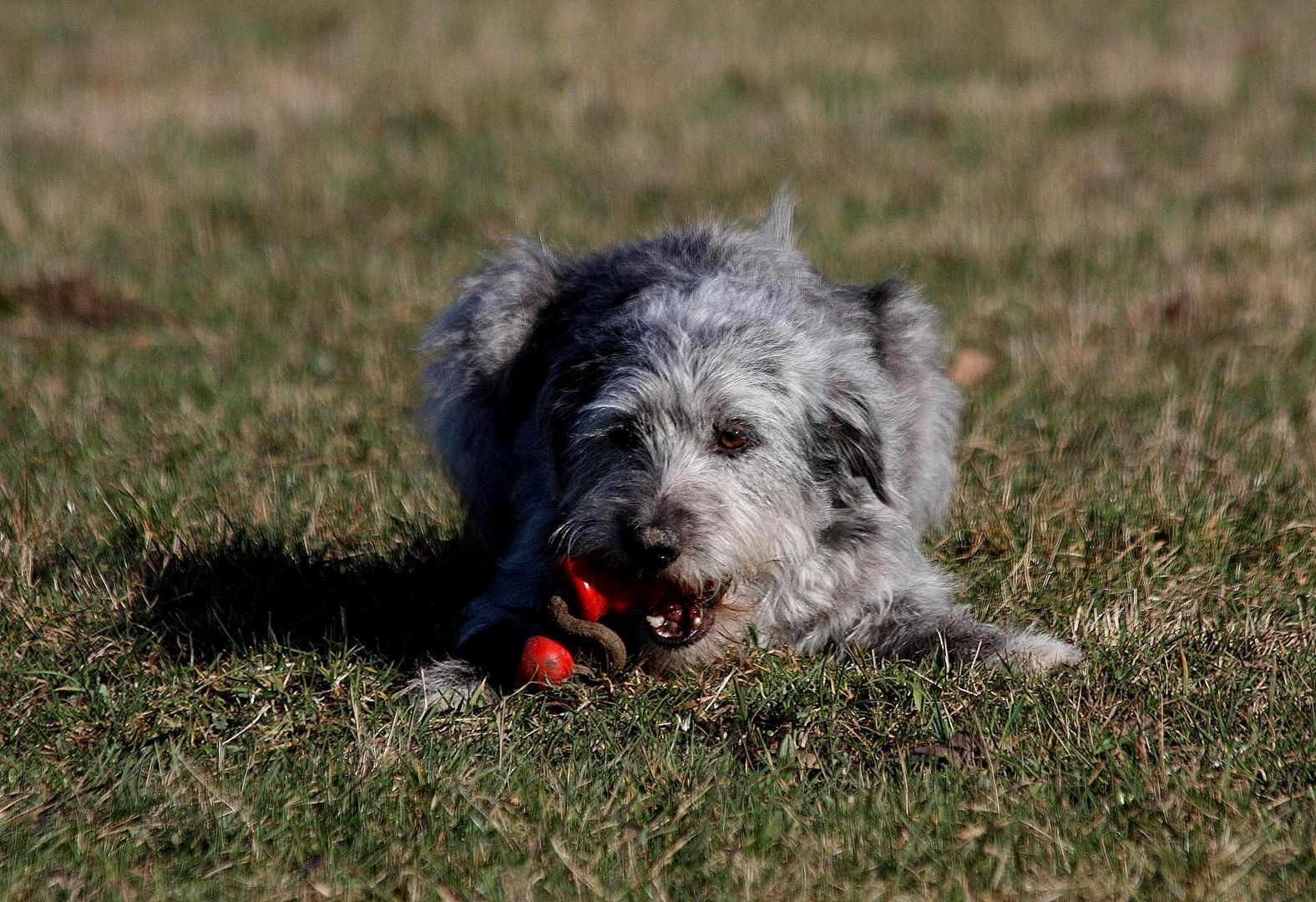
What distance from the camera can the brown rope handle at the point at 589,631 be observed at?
14.4ft

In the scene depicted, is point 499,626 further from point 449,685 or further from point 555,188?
point 555,188

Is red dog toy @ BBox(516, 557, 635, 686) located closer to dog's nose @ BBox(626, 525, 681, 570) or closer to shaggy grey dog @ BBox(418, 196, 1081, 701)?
shaggy grey dog @ BBox(418, 196, 1081, 701)

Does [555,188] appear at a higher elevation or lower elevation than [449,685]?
lower

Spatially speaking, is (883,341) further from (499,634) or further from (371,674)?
(371,674)

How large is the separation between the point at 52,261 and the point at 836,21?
7969 millimetres

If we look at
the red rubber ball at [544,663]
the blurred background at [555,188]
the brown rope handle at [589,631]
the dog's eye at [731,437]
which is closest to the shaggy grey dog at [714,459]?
the dog's eye at [731,437]

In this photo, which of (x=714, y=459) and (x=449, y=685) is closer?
(x=449, y=685)

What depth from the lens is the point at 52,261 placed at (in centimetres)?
893

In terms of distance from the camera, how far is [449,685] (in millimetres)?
4480

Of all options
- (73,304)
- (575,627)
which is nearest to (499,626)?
(575,627)

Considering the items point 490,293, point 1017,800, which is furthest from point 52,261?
point 1017,800

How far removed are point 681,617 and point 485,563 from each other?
1.18 m

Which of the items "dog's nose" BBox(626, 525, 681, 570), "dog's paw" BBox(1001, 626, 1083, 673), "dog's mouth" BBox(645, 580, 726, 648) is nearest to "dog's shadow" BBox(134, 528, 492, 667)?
"dog's mouth" BBox(645, 580, 726, 648)

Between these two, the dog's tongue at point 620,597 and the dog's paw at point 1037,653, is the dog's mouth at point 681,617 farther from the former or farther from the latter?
the dog's paw at point 1037,653
